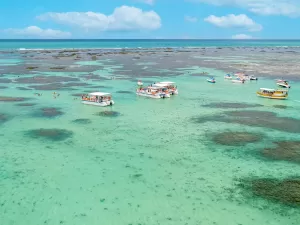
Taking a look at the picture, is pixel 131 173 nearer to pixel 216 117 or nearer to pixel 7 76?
pixel 216 117

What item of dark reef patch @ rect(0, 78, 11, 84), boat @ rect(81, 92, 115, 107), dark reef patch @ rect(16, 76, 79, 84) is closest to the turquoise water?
boat @ rect(81, 92, 115, 107)

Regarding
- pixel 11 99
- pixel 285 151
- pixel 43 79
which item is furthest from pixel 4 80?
pixel 285 151

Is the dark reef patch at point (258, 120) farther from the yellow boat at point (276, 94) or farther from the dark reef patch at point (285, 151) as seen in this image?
the yellow boat at point (276, 94)

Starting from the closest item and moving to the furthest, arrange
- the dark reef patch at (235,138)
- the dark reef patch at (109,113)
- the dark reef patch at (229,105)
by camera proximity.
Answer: the dark reef patch at (235,138) → the dark reef patch at (109,113) → the dark reef patch at (229,105)

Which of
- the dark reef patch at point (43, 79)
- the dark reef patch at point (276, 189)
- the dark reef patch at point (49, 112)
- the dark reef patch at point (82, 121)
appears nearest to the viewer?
the dark reef patch at point (276, 189)

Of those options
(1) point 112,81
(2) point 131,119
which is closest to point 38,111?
(2) point 131,119

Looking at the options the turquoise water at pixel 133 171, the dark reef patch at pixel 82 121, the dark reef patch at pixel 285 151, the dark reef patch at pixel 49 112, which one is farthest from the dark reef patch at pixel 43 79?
the dark reef patch at pixel 285 151

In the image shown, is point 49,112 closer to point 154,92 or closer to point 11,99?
point 11,99

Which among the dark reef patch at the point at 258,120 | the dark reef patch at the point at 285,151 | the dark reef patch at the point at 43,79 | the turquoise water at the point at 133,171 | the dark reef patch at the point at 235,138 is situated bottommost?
the turquoise water at the point at 133,171
